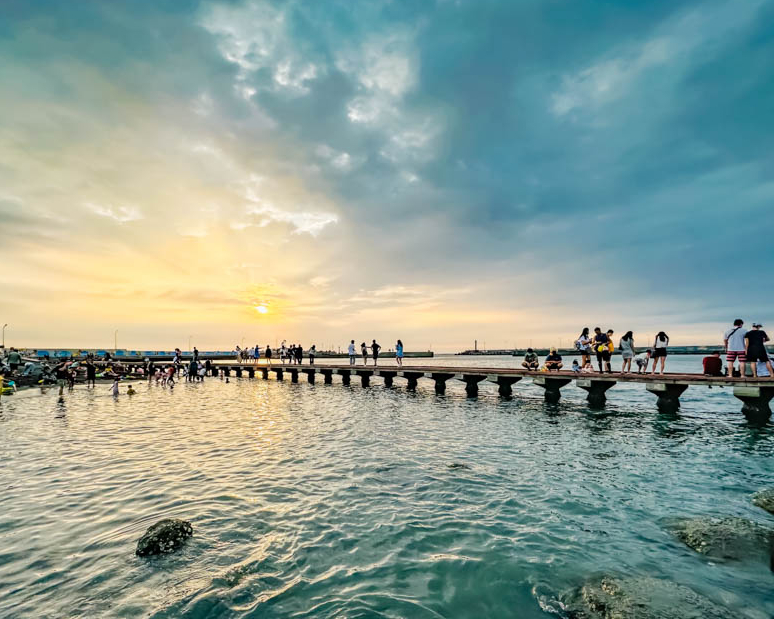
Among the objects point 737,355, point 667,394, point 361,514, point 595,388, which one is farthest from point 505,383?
point 361,514

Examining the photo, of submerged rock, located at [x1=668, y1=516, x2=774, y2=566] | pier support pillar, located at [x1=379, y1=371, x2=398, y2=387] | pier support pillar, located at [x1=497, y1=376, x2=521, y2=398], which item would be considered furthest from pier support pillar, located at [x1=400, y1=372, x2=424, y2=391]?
submerged rock, located at [x1=668, y1=516, x2=774, y2=566]

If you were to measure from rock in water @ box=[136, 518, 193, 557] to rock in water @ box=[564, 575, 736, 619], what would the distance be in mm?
5718

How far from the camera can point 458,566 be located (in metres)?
5.51

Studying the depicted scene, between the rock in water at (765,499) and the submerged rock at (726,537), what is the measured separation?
1.15 m

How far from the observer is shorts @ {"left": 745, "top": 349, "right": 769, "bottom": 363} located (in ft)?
50.4

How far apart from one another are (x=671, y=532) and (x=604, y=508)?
3.89 feet

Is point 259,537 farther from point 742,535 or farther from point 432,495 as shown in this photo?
point 742,535

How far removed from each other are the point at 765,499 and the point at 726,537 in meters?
2.61

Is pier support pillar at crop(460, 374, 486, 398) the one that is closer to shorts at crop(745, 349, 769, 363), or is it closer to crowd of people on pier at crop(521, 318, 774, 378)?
crowd of people on pier at crop(521, 318, 774, 378)

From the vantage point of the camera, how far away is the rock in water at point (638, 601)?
14.2 feet

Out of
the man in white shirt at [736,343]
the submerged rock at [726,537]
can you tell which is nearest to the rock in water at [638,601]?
the submerged rock at [726,537]

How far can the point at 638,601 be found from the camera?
15.0 feet

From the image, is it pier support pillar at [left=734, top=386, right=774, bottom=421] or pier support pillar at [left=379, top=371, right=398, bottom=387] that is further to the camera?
pier support pillar at [left=379, top=371, right=398, bottom=387]

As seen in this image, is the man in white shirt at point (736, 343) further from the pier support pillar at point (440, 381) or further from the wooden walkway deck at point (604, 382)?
the pier support pillar at point (440, 381)
